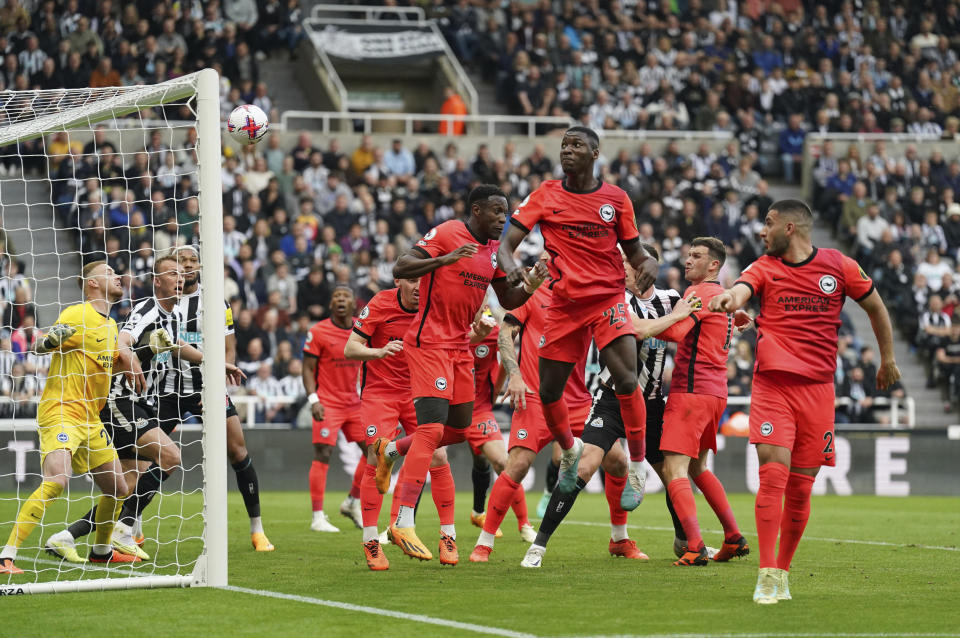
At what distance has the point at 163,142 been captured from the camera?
23.1 metres

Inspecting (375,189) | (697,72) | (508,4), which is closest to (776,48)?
(697,72)

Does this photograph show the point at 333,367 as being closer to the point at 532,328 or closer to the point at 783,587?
the point at 532,328

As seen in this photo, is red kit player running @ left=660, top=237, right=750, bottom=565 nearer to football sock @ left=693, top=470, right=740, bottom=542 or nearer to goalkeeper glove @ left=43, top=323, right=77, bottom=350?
football sock @ left=693, top=470, right=740, bottom=542

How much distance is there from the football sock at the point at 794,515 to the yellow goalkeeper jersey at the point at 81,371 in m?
4.81

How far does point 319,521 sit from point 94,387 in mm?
4171

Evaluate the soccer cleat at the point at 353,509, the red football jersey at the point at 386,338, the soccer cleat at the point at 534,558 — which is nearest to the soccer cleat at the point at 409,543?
the soccer cleat at the point at 534,558

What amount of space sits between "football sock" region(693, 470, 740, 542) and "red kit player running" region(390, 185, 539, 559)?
187 centimetres

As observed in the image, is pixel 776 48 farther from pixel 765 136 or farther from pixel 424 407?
pixel 424 407

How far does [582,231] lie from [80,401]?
3717mm

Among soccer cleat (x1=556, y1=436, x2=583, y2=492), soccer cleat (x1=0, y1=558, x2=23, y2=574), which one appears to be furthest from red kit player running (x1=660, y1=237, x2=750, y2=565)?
soccer cleat (x1=0, y1=558, x2=23, y2=574)

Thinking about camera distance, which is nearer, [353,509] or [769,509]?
[769,509]

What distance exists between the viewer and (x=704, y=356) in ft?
32.6

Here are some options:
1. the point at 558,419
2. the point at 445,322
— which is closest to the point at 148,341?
the point at 445,322

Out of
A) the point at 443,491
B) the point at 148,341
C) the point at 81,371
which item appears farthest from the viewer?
the point at 148,341
